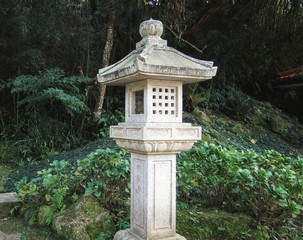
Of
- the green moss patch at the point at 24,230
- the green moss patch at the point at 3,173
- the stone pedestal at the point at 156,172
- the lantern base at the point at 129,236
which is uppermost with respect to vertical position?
the stone pedestal at the point at 156,172

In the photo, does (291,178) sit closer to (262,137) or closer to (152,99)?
(152,99)

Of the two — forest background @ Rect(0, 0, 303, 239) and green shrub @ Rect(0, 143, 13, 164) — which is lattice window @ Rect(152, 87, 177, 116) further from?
green shrub @ Rect(0, 143, 13, 164)

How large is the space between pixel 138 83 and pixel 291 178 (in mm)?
1774

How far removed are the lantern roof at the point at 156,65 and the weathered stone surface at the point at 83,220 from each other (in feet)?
4.73

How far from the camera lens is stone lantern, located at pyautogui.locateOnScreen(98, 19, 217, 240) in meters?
2.36

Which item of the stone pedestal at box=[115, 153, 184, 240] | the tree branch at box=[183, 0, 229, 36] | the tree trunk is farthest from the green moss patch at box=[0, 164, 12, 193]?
the tree branch at box=[183, 0, 229, 36]

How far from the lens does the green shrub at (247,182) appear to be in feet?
9.53

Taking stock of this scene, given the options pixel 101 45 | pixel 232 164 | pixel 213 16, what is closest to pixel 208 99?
pixel 213 16

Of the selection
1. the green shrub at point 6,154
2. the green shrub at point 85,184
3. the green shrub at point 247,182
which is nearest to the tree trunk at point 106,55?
the green shrub at point 6,154

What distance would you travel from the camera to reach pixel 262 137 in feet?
25.5

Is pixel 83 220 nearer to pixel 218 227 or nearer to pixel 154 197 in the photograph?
pixel 154 197

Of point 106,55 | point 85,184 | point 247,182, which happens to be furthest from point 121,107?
point 247,182

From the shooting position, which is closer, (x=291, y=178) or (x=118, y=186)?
(x=291, y=178)

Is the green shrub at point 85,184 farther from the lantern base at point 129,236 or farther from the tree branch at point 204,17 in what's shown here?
the tree branch at point 204,17
